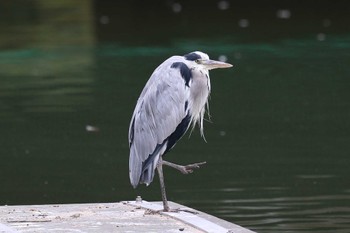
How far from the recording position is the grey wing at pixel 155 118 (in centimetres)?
598

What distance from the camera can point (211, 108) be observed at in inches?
428

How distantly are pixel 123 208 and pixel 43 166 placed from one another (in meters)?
2.59

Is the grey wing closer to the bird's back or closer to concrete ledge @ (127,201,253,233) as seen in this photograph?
the bird's back

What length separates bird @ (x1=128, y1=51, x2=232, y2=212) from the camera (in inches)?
236

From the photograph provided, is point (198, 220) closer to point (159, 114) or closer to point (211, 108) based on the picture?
point (159, 114)

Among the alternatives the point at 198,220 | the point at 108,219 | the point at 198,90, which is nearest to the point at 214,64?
the point at 198,90

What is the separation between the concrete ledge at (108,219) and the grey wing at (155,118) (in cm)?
21

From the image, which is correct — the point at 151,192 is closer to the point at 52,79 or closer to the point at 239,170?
the point at 239,170

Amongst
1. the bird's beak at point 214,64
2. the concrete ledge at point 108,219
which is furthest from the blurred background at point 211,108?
the bird's beak at point 214,64

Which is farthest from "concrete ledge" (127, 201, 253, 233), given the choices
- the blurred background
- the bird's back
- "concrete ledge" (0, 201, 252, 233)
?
the blurred background

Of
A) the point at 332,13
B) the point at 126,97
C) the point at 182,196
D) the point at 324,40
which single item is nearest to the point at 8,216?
the point at 182,196

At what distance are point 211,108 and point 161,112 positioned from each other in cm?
490

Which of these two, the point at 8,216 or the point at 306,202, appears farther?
the point at 306,202

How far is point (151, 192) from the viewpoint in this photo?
7.92 metres
